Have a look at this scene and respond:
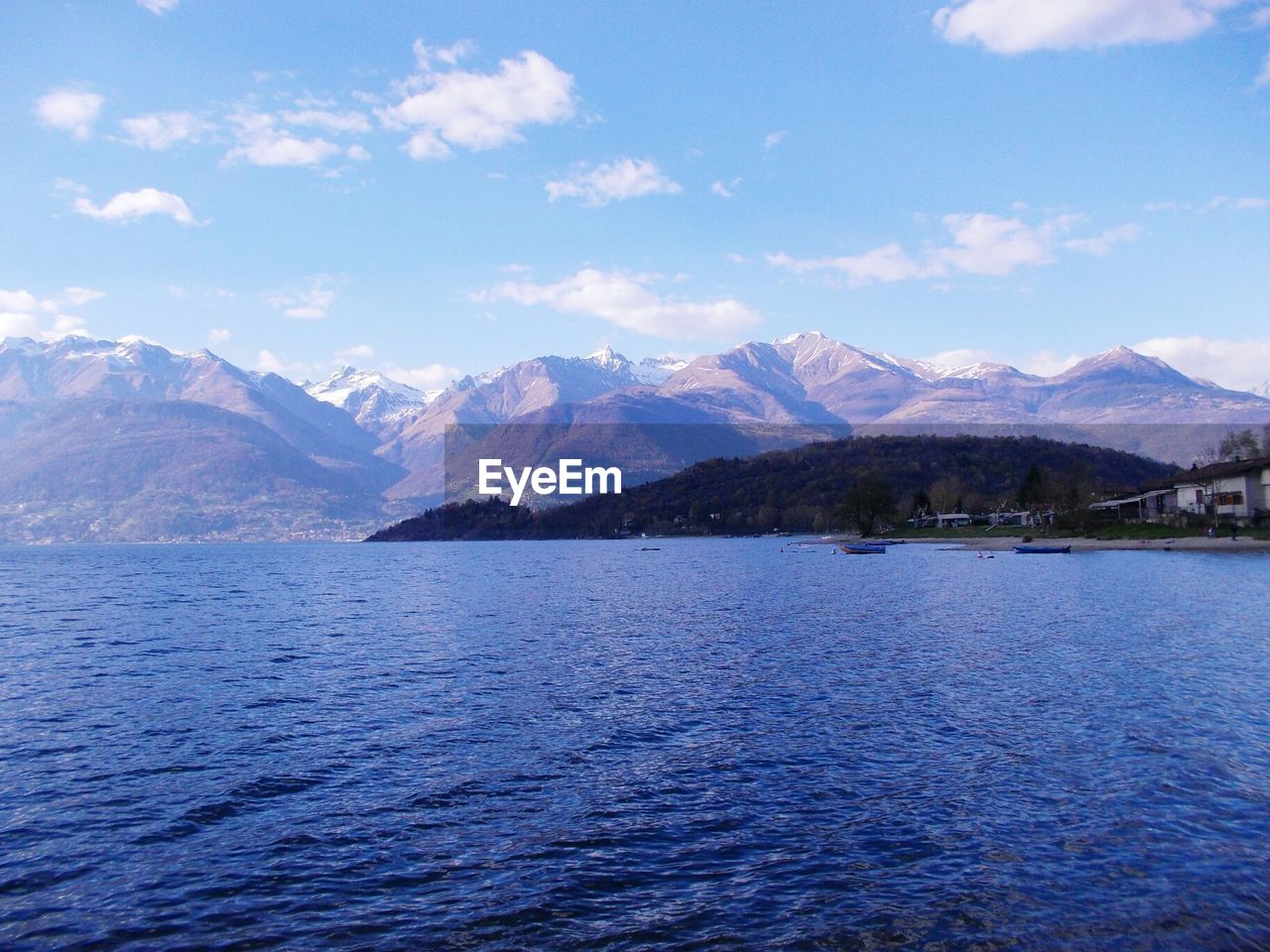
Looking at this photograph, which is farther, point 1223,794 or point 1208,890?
point 1223,794

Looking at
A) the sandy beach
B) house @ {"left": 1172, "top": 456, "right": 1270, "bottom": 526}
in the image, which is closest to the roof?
house @ {"left": 1172, "top": 456, "right": 1270, "bottom": 526}

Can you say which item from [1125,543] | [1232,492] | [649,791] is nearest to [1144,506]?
[1125,543]

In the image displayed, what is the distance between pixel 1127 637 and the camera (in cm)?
4575

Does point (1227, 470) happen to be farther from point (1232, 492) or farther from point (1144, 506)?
point (1144, 506)

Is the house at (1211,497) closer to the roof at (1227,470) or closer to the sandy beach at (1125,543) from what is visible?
the roof at (1227,470)

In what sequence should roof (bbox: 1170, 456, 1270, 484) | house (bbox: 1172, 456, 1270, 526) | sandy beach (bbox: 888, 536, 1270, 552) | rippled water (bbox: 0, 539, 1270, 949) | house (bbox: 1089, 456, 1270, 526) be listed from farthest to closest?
house (bbox: 1089, 456, 1270, 526) < house (bbox: 1172, 456, 1270, 526) < roof (bbox: 1170, 456, 1270, 484) < sandy beach (bbox: 888, 536, 1270, 552) < rippled water (bbox: 0, 539, 1270, 949)

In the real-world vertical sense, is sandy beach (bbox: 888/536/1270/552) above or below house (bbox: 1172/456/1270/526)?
below

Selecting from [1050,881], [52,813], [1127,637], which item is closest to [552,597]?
[1127,637]

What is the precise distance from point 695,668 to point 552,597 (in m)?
42.1

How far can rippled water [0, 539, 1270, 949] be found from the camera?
1497 cm

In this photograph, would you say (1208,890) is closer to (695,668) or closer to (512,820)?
(512,820)

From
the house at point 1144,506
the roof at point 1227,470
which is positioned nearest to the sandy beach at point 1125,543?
the roof at point 1227,470

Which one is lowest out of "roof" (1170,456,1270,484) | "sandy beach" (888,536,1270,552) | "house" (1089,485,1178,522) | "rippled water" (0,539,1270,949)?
"rippled water" (0,539,1270,949)

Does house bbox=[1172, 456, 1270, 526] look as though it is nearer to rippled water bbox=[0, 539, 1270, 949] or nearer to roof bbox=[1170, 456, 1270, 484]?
roof bbox=[1170, 456, 1270, 484]
